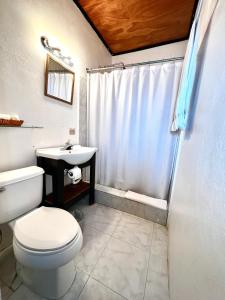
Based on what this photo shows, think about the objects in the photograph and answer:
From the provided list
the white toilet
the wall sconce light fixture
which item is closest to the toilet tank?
the white toilet

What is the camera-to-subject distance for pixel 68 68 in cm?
153

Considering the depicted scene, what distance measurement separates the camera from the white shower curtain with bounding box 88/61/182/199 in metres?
1.55

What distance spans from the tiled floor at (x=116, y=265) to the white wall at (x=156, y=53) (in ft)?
7.75

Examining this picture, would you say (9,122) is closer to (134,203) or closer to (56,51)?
(56,51)

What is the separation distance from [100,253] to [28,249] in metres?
0.66

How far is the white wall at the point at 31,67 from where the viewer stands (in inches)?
39.2

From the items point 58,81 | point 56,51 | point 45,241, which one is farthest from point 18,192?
point 56,51

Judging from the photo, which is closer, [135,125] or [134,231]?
[134,231]

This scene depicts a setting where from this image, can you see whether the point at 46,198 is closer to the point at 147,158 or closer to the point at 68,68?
the point at 147,158

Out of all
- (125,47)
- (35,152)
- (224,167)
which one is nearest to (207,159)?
(224,167)

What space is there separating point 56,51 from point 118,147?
→ 4.13ft

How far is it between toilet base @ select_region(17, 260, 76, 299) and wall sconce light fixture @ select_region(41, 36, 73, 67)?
181 cm

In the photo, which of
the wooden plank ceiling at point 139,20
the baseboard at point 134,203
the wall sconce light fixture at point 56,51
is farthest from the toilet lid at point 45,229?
the wooden plank ceiling at point 139,20

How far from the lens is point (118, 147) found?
1.83 m
